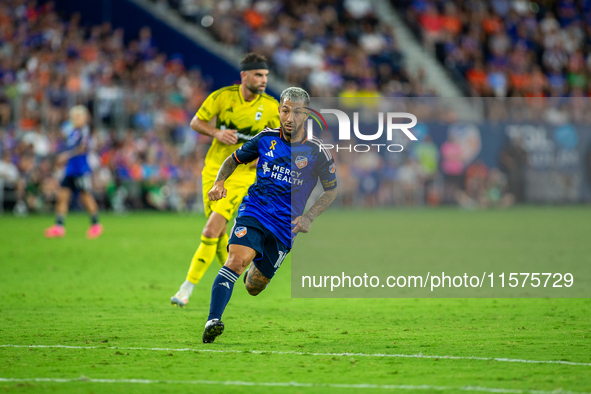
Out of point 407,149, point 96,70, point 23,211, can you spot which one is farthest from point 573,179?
point 23,211

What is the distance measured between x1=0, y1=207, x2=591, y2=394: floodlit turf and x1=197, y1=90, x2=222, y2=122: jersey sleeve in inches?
85.9

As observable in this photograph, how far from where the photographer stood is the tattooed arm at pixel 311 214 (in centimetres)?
638

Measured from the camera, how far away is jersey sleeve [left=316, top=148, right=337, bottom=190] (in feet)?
22.2

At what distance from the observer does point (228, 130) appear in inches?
322

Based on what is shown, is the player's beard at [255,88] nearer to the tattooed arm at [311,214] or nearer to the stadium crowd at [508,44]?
the tattooed arm at [311,214]

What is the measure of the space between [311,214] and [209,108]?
8.16 feet

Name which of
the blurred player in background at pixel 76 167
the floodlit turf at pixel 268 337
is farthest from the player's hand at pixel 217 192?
the blurred player in background at pixel 76 167

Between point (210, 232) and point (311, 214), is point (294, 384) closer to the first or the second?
point (311, 214)

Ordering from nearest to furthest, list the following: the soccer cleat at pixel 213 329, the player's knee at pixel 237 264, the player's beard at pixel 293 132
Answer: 1. the soccer cleat at pixel 213 329
2. the player's knee at pixel 237 264
3. the player's beard at pixel 293 132

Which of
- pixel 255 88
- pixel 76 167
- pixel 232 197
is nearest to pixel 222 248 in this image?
pixel 232 197

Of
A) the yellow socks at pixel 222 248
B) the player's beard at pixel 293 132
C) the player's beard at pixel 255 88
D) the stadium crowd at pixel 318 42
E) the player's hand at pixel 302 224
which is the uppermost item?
the stadium crowd at pixel 318 42

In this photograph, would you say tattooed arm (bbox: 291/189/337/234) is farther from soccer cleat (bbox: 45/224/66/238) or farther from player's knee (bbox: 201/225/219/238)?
soccer cleat (bbox: 45/224/66/238)

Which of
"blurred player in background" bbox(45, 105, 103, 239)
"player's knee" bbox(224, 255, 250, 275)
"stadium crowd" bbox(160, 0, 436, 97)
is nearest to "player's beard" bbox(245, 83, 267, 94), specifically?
"player's knee" bbox(224, 255, 250, 275)

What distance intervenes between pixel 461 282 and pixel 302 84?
18.6 metres
